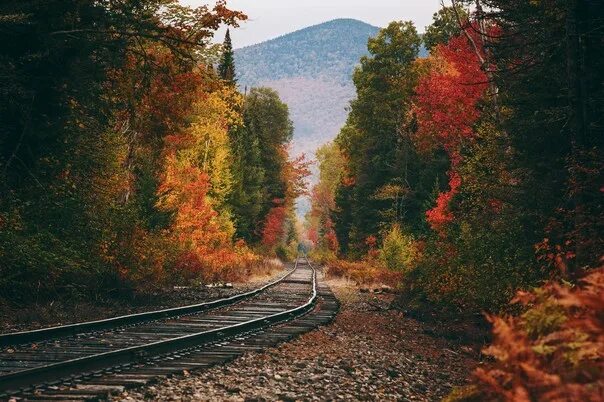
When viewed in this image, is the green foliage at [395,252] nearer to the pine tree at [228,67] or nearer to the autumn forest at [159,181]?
the autumn forest at [159,181]

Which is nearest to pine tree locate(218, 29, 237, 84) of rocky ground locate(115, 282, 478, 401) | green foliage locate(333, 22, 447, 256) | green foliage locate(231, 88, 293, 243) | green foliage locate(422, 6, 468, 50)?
green foliage locate(231, 88, 293, 243)

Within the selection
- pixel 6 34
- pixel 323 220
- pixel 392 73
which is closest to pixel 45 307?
pixel 6 34

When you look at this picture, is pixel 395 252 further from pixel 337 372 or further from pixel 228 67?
pixel 228 67

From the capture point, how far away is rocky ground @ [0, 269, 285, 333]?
1200cm

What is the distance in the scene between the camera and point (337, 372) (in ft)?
28.2

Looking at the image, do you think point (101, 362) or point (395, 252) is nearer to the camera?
point (101, 362)

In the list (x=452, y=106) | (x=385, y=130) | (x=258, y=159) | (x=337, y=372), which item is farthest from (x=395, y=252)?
(x=258, y=159)

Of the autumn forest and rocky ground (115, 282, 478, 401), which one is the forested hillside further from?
rocky ground (115, 282, 478, 401)

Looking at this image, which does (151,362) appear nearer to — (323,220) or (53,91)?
(53,91)

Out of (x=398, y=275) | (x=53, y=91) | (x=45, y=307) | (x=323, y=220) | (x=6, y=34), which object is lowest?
(x=323, y=220)

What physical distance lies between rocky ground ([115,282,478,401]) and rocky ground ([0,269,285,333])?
473 centimetres

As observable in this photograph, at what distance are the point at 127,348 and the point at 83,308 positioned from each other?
5.87 m

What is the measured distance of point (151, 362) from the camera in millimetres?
8414

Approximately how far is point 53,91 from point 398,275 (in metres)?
18.4
